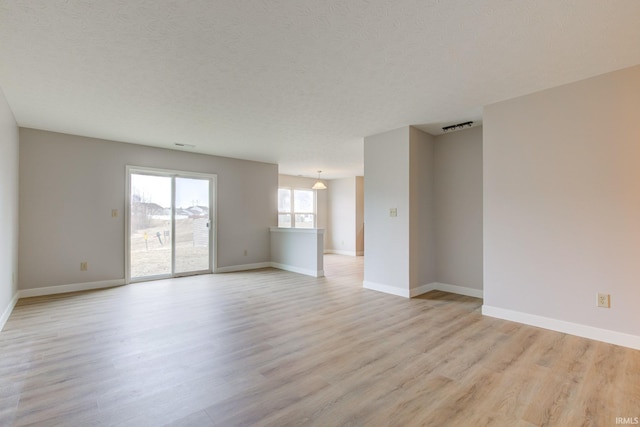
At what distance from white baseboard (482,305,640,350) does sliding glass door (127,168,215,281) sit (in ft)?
17.1

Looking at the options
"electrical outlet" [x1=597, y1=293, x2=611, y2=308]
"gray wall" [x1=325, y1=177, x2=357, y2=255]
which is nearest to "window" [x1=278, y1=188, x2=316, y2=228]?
"gray wall" [x1=325, y1=177, x2=357, y2=255]

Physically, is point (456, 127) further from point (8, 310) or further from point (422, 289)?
point (8, 310)

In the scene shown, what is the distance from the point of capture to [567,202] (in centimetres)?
304

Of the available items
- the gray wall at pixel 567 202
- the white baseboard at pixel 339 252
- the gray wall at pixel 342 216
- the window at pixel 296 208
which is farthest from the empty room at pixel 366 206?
the white baseboard at pixel 339 252

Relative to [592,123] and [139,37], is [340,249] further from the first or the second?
[139,37]

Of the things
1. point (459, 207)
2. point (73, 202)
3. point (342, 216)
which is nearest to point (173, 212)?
point (73, 202)

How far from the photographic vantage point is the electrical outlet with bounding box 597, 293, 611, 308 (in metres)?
2.80

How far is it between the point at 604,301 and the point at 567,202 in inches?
38.2

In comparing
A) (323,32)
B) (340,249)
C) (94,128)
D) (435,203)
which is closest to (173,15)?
(323,32)

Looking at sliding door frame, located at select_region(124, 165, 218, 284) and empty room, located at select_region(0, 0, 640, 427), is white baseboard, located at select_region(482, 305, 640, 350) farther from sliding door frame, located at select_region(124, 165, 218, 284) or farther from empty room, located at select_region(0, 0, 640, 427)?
sliding door frame, located at select_region(124, 165, 218, 284)

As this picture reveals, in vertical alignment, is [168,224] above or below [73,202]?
below

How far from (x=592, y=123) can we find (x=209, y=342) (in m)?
4.21

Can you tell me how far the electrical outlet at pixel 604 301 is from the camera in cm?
280

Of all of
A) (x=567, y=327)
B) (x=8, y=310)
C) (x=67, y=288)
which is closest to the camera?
(x=567, y=327)
